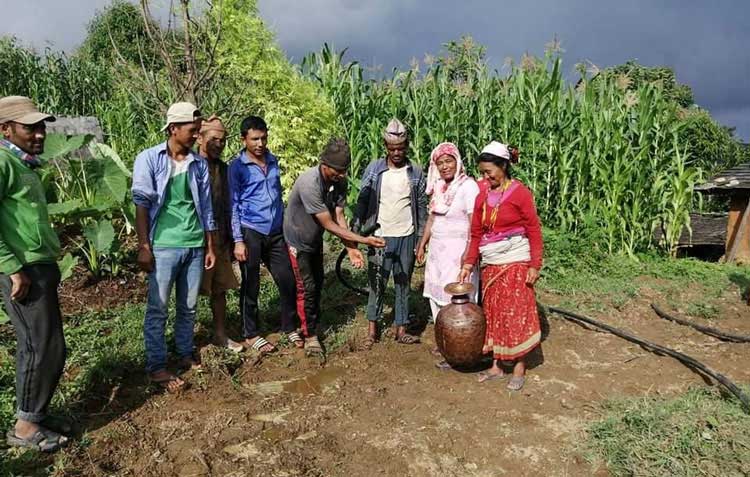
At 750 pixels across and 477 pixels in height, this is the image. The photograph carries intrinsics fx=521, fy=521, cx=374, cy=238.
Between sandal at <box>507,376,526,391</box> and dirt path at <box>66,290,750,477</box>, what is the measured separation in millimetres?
53

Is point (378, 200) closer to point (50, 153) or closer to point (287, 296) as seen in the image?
point (287, 296)

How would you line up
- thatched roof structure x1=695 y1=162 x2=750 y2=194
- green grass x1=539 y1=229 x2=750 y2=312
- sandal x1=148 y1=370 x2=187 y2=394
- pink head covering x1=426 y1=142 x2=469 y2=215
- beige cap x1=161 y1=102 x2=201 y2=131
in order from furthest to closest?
thatched roof structure x1=695 y1=162 x2=750 y2=194 → green grass x1=539 y1=229 x2=750 y2=312 → pink head covering x1=426 y1=142 x2=469 y2=215 → sandal x1=148 y1=370 x2=187 y2=394 → beige cap x1=161 y1=102 x2=201 y2=131

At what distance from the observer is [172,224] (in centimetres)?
345

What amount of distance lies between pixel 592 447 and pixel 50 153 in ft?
18.1

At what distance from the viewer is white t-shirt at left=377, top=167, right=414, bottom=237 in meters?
4.32

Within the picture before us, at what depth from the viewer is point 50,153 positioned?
5.33 m

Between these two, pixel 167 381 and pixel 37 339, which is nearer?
pixel 37 339

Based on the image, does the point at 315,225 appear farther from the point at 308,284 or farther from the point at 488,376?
the point at 488,376

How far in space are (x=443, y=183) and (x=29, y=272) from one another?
2822mm

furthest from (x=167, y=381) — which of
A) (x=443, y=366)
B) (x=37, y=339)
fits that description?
(x=443, y=366)

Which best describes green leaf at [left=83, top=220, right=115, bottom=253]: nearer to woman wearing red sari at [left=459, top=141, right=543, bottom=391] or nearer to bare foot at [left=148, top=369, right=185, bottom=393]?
bare foot at [left=148, top=369, right=185, bottom=393]

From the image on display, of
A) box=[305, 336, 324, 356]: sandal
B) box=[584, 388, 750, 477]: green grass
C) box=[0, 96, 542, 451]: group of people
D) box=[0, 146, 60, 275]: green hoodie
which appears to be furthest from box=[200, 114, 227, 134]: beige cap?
box=[584, 388, 750, 477]: green grass

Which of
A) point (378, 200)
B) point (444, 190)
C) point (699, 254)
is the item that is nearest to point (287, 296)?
point (378, 200)

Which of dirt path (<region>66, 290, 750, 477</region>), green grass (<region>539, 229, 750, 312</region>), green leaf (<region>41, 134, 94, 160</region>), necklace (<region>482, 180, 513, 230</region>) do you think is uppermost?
green leaf (<region>41, 134, 94, 160</region>)
